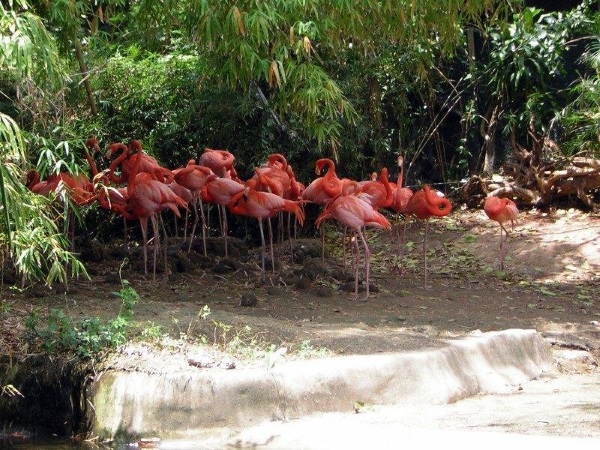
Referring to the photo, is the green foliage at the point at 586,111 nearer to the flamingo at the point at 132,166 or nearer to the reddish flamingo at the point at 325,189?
the reddish flamingo at the point at 325,189

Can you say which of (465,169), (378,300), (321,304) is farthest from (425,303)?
(465,169)

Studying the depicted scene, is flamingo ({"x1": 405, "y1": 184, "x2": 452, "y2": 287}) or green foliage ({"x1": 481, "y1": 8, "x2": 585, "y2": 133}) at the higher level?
green foliage ({"x1": 481, "y1": 8, "x2": 585, "y2": 133})

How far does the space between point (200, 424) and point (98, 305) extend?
2299mm

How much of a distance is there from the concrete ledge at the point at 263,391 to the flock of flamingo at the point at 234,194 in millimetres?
2565

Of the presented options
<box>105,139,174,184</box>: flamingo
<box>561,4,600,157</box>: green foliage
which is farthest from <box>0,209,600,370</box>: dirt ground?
<box>561,4,600,157</box>: green foliage

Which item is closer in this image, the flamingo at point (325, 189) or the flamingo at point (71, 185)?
the flamingo at point (71, 185)

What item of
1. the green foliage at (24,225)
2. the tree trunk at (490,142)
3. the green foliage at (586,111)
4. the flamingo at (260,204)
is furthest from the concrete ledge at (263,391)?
the tree trunk at (490,142)

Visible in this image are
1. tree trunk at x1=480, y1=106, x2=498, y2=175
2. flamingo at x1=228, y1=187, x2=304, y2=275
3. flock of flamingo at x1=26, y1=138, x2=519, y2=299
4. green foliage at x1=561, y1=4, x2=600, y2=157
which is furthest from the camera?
tree trunk at x1=480, y1=106, x2=498, y2=175

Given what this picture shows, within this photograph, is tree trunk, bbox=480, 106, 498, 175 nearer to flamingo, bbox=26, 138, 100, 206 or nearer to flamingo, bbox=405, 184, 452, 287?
flamingo, bbox=405, 184, 452, 287

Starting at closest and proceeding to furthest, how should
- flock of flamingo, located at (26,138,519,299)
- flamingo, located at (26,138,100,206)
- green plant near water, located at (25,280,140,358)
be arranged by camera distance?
green plant near water, located at (25,280,140,358) → flamingo, located at (26,138,100,206) → flock of flamingo, located at (26,138,519,299)

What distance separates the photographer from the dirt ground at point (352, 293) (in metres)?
5.91

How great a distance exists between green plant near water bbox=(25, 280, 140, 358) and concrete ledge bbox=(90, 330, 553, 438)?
0.26 metres

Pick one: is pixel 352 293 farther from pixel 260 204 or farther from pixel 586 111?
pixel 586 111

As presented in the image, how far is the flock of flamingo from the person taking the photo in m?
7.98
